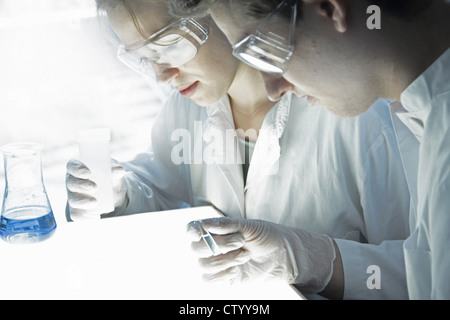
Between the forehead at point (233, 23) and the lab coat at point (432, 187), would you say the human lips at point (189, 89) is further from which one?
the lab coat at point (432, 187)

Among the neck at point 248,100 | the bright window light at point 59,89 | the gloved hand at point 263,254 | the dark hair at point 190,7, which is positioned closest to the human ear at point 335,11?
the dark hair at point 190,7

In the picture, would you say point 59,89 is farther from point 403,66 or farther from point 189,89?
point 403,66

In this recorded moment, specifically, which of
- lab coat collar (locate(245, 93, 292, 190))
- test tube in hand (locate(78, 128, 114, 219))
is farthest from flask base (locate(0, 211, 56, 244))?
lab coat collar (locate(245, 93, 292, 190))

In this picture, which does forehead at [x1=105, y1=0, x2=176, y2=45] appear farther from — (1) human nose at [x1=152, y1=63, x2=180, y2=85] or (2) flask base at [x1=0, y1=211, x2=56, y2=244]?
(2) flask base at [x1=0, y1=211, x2=56, y2=244]

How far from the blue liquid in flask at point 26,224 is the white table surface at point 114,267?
51mm

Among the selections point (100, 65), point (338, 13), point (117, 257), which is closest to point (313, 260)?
point (117, 257)

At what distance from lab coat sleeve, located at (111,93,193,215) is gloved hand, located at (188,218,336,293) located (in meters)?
0.75

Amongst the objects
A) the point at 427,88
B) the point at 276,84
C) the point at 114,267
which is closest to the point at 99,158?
the point at 114,267

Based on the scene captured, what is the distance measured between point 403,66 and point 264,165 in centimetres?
71

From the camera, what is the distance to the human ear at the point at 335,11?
90cm

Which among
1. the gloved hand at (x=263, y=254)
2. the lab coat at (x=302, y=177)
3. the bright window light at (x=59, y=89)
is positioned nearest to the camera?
the gloved hand at (x=263, y=254)

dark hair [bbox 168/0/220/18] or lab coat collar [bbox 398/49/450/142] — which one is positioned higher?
dark hair [bbox 168/0/220/18]

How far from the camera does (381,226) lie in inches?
55.0

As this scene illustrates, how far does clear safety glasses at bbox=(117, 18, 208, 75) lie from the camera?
125cm
